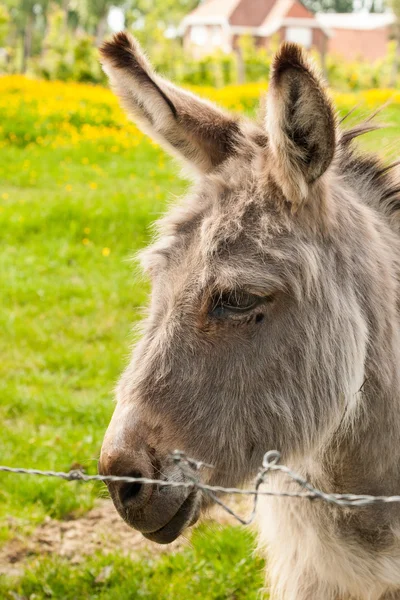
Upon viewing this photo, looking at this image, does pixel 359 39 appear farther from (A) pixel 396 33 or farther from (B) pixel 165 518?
(B) pixel 165 518

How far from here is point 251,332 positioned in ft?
7.89

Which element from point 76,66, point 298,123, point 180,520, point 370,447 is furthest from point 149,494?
point 76,66

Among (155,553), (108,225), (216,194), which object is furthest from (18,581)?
(108,225)

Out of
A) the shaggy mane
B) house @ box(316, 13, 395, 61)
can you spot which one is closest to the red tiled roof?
house @ box(316, 13, 395, 61)

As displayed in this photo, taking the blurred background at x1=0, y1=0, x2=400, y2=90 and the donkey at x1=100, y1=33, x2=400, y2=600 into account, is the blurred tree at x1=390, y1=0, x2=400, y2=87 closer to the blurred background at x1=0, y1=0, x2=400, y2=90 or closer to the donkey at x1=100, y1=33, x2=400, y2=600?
the blurred background at x1=0, y1=0, x2=400, y2=90

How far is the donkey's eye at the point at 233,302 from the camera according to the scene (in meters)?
2.39

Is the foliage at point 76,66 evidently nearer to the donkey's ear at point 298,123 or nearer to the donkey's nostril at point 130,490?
the donkey's ear at point 298,123

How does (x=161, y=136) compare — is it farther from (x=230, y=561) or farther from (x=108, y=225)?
(x=108, y=225)

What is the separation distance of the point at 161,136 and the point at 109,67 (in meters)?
0.31

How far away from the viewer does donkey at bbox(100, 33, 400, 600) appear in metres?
2.31

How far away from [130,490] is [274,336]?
25.7 inches

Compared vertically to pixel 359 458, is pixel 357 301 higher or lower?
higher

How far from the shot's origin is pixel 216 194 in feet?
8.60

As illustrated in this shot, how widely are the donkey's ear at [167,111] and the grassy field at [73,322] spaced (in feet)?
2.29
